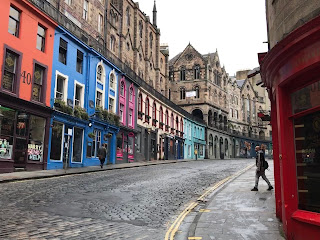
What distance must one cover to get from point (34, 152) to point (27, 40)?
636 centimetres

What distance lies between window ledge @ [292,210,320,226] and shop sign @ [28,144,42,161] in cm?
1564

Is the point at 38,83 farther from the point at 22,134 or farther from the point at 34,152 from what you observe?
the point at 34,152

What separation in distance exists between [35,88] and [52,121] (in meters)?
2.29

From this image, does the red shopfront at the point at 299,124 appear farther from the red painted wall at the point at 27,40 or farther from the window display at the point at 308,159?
the red painted wall at the point at 27,40

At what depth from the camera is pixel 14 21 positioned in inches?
687

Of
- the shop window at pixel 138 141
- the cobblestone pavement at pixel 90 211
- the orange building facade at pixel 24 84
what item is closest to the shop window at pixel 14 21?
the orange building facade at pixel 24 84

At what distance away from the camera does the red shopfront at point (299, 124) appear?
4.79 meters

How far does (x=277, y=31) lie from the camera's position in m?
6.33

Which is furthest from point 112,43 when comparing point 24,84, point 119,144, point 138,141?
point 24,84

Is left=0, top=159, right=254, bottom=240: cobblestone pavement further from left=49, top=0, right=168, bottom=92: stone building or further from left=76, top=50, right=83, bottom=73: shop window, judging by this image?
left=49, top=0, right=168, bottom=92: stone building

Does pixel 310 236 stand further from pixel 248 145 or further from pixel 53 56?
pixel 248 145

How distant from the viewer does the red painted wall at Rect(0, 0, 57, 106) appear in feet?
54.0

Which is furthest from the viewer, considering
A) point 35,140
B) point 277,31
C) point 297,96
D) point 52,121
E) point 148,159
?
point 148,159

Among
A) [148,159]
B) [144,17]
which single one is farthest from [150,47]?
[148,159]
